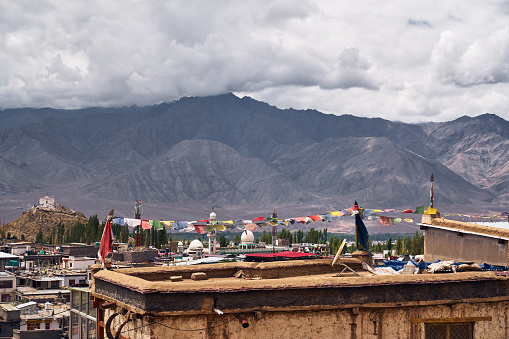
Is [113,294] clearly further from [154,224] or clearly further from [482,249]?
[154,224]

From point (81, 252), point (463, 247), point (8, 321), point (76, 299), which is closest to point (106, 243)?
point (463, 247)

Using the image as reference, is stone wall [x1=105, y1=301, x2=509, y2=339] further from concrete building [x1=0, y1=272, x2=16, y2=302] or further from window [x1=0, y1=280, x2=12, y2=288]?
window [x1=0, y1=280, x2=12, y2=288]

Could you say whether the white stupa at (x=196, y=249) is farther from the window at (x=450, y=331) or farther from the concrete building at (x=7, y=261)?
the window at (x=450, y=331)

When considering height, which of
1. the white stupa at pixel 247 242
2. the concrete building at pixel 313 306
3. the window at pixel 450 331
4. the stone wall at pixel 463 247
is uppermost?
the stone wall at pixel 463 247

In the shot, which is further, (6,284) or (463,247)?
(6,284)

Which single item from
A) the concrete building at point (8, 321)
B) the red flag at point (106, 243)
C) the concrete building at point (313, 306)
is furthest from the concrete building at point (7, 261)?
the concrete building at point (313, 306)

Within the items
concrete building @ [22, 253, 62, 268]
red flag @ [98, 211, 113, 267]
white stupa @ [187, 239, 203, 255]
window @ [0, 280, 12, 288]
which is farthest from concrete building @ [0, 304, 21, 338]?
white stupa @ [187, 239, 203, 255]

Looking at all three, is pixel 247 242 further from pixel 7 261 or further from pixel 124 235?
pixel 7 261

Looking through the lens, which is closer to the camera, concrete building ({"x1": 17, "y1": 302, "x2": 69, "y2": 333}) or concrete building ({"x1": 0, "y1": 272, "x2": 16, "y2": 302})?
concrete building ({"x1": 17, "y1": 302, "x2": 69, "y2": 333})

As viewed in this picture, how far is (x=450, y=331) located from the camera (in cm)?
1577

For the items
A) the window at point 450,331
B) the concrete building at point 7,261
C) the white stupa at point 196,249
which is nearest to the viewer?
the window at point 450,331

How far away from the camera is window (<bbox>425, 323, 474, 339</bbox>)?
1562cm

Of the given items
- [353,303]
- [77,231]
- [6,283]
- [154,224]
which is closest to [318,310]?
[353,303]

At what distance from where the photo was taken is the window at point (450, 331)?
51.2ft
